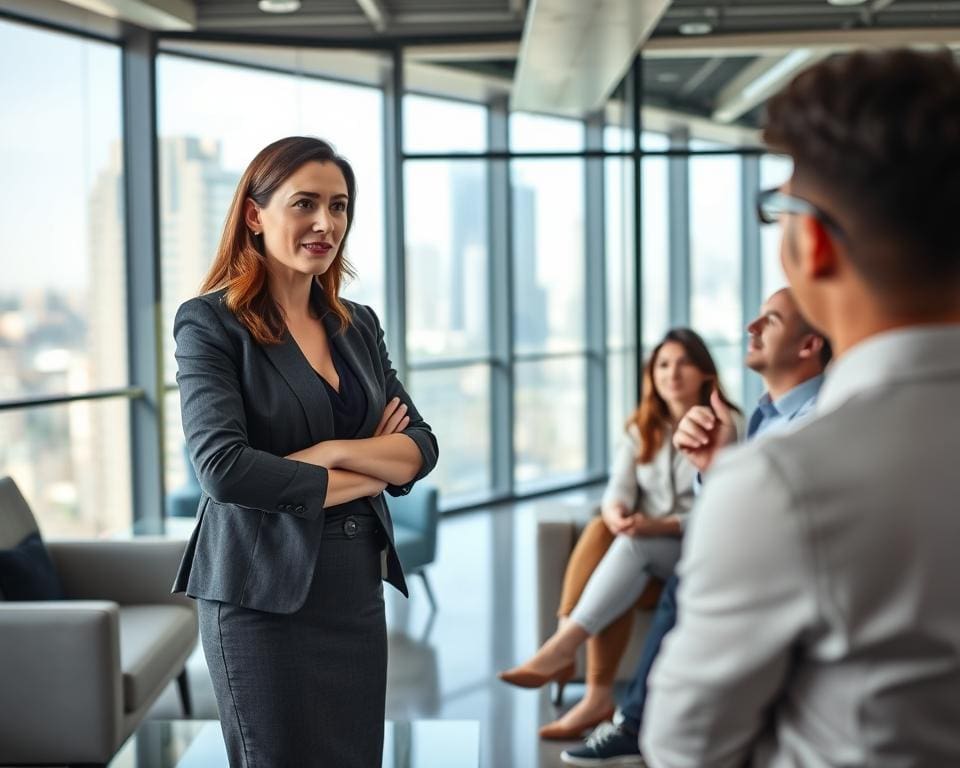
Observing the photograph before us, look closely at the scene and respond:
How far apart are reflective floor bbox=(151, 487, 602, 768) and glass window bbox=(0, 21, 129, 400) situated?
175 cm

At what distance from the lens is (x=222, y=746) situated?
2.94 metres

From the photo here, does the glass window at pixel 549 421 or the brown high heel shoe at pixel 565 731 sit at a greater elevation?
the glass window at pixel 549 421

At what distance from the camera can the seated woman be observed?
3535 mm

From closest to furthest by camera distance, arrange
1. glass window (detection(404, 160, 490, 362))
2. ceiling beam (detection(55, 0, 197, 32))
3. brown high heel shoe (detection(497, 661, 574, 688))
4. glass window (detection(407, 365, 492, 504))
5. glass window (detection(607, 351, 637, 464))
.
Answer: brown high heel shoe (detection(497, 661, 574, 688))
ceiling beam (detection(55, 0, 197, 32))
glass window (detection(607, 351, 637, 464))
glass window (detection(404, 160, 490, 362))
glass window (detection(407, 365, 492, 504))

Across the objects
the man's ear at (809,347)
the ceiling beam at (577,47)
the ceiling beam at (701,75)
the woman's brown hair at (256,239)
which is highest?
the ceiling beam at (701,75)

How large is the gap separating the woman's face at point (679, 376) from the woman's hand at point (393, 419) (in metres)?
1.69

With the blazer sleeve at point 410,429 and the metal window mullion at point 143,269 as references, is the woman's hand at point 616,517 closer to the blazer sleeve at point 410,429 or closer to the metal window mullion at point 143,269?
the blazer sleeve at point 410,429

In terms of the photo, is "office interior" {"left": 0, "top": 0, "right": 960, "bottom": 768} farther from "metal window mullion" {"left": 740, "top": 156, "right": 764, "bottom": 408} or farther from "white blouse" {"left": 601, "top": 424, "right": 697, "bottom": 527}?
"white blouse" {"left": 601, "top": 424, "right": 697, "bottom": 527}

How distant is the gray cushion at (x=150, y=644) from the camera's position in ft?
10.5

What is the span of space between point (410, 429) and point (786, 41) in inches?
198

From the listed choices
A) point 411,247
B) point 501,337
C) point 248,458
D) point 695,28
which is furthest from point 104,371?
point 248,458

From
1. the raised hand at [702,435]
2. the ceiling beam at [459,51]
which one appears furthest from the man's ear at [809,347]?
the ceiling beam at [459,51]

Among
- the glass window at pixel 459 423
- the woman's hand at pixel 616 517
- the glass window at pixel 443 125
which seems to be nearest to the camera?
the woman's hand at pixel 616 517

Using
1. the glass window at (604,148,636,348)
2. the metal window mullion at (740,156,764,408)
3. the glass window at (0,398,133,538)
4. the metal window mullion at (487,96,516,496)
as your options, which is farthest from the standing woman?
the metal window mullion at (487,96,516,496)
